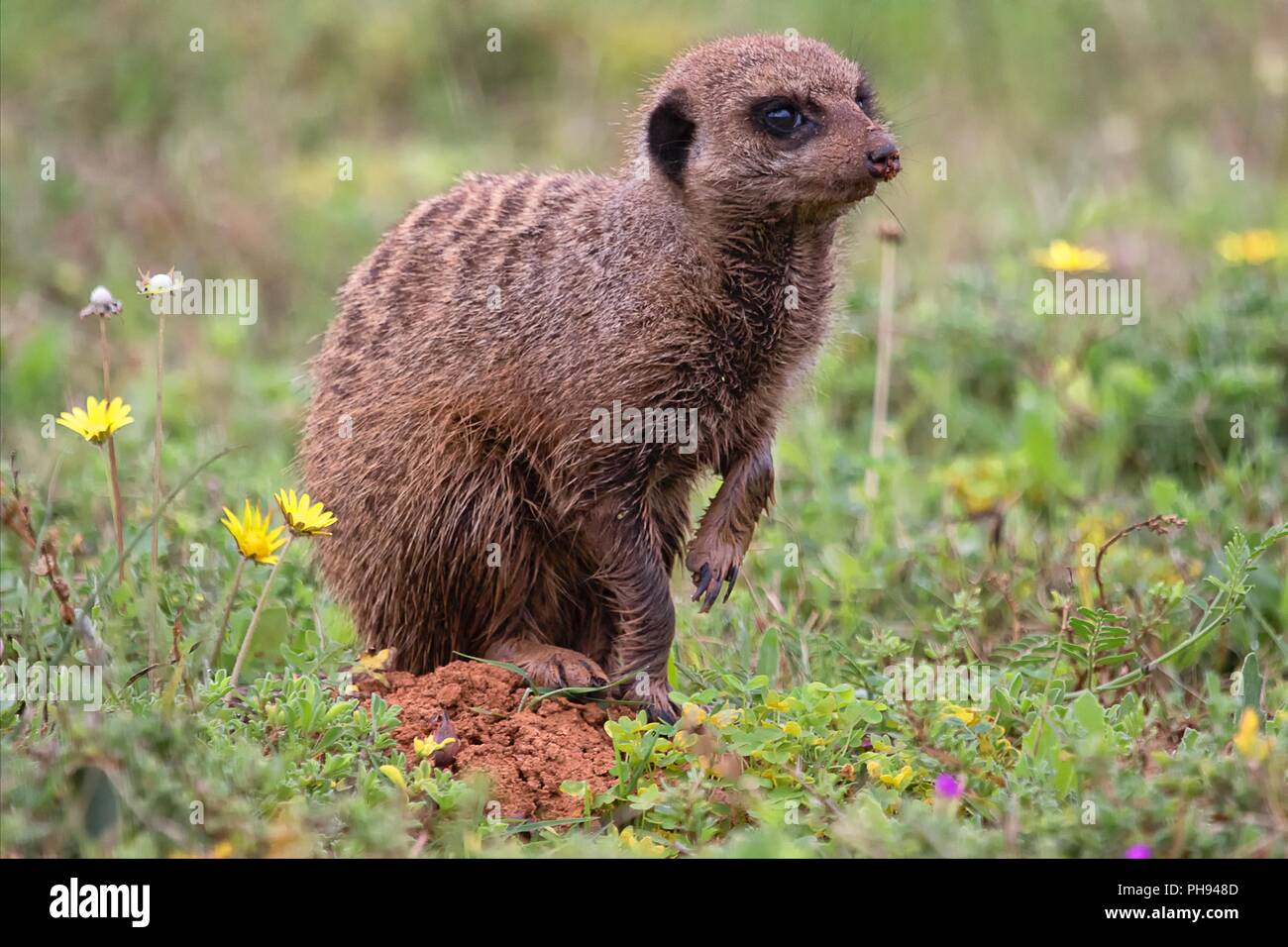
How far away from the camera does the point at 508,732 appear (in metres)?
4.29

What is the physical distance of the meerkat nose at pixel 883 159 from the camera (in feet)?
14.6

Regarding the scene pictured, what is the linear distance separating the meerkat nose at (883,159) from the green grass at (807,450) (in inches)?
34.4

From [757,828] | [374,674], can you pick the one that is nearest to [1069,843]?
[757,828]

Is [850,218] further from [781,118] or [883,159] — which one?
[883,159]

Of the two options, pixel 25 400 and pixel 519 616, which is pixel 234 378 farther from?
pixel 519 616

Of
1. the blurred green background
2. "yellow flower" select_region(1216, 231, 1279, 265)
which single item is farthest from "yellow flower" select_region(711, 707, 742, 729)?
"yellow flower" select_region(1216, 231, 1279, 265)

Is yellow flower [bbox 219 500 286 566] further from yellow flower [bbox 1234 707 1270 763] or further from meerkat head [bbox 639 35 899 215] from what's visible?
yellow flower [bbox 1234 707 1270 763]

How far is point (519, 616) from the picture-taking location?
196 inches

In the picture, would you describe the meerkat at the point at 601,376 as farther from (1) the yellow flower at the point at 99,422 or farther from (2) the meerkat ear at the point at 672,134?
(1) the yellow flower at the point at 99,422

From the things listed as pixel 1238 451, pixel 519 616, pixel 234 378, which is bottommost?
pixel 519 616

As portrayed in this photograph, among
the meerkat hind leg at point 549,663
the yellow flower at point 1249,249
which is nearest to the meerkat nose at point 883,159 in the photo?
the meerkat hind leg at point 549,663

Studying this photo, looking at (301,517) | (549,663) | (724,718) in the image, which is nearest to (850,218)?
(549,663)

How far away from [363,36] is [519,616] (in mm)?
6284

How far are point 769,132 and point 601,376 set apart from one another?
846mm
